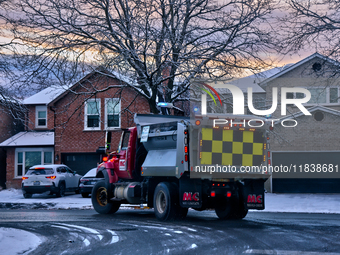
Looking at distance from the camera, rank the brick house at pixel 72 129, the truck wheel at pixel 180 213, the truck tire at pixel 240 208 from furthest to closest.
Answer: the brick house at pixel 72 129, the truck tire at pixel 240 208, the truck wheel at pixel 180 213

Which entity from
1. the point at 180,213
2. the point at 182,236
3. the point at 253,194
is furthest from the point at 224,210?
the point at 182,236

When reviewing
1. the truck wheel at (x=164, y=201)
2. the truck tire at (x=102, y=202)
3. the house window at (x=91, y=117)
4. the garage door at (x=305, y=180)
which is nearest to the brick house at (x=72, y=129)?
the house window at (x=91, y=117)

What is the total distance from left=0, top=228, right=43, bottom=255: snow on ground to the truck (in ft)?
12.3

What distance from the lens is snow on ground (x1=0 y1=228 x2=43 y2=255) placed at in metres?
8.62

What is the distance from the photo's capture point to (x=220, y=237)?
32.1 ft

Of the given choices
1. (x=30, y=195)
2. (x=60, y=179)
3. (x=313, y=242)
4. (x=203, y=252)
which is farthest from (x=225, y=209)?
(x=30, y=195)

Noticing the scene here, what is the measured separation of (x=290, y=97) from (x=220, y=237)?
19.8 m

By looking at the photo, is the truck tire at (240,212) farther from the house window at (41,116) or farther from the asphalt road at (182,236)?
the house window at (41,116)

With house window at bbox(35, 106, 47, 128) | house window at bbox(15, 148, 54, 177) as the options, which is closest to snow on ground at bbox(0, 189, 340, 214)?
house window at bbox(15, 148, 54, 177)

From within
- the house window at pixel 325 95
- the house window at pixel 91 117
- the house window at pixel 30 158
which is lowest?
the house window at pixel 30 158

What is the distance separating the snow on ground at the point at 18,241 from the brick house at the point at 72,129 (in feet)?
55.3

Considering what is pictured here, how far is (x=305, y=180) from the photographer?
84.1 ft

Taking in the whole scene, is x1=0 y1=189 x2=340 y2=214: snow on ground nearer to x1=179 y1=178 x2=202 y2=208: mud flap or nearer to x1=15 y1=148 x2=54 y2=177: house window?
x1=179 y1=178 x2=202 y2=208: mud flap

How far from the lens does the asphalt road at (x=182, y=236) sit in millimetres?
8375
